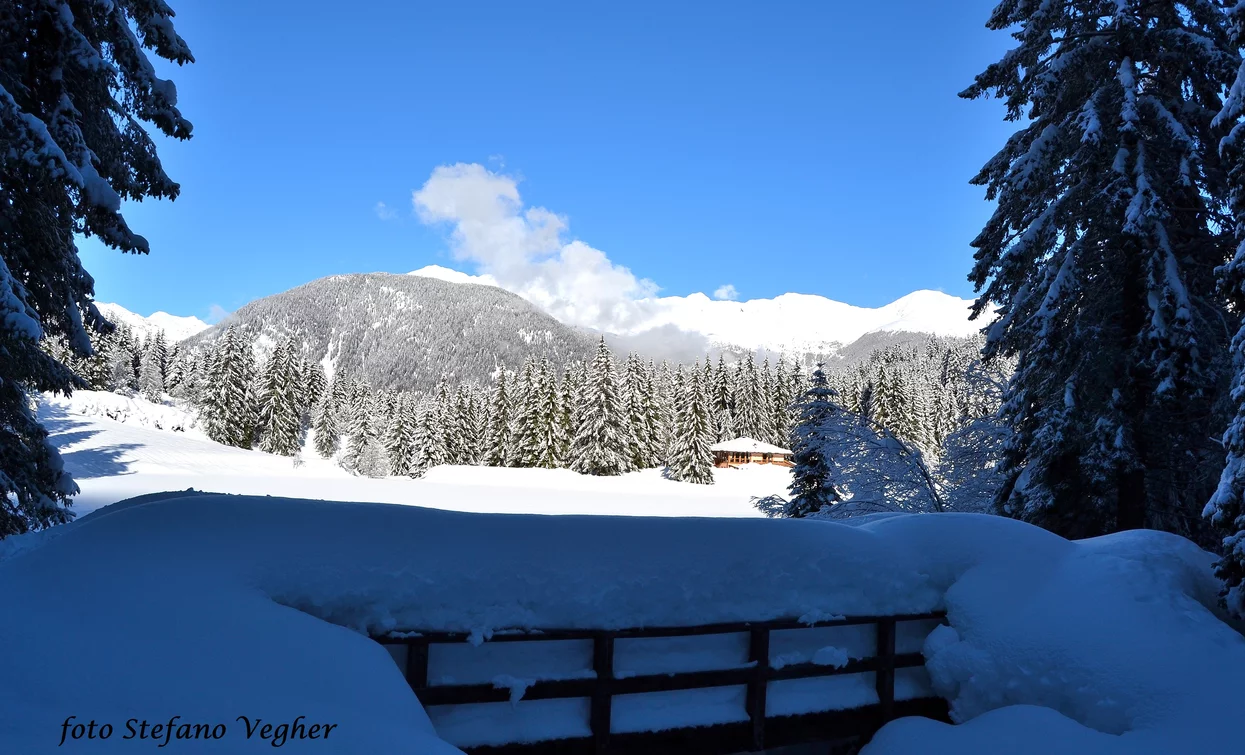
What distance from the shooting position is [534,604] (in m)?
5.11

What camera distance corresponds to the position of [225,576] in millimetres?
4406

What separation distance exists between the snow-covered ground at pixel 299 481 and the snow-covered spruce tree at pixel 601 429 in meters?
2.58

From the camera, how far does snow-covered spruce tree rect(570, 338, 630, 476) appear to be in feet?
197

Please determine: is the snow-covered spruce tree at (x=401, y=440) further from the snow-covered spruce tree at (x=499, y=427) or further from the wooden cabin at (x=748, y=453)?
the wooden cabin at (x=748, y=453)

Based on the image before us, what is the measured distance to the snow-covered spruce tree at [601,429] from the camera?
60.0 m

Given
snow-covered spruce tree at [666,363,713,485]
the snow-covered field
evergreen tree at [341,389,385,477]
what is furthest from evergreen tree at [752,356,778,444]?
the snow-covered field

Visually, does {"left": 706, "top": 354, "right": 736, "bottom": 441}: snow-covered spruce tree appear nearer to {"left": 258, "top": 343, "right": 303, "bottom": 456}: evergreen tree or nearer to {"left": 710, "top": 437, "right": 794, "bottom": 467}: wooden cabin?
{"left": 710, "top": 437, "right": 794, "bottom": 467}: wooden cabin

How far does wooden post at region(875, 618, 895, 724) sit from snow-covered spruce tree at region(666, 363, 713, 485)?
51909 millimetres

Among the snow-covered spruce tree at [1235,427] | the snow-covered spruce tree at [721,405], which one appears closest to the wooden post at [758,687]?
the snow-covered spruce tree at [1235,427]

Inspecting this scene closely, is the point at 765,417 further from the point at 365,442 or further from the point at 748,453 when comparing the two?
the point at 365,442

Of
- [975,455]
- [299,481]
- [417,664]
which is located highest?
[975,455]

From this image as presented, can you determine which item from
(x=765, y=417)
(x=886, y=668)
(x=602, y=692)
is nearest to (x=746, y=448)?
(x=765, y=417)

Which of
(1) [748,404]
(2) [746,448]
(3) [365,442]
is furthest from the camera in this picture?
(1) [748,404]

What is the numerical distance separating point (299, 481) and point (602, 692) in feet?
136
